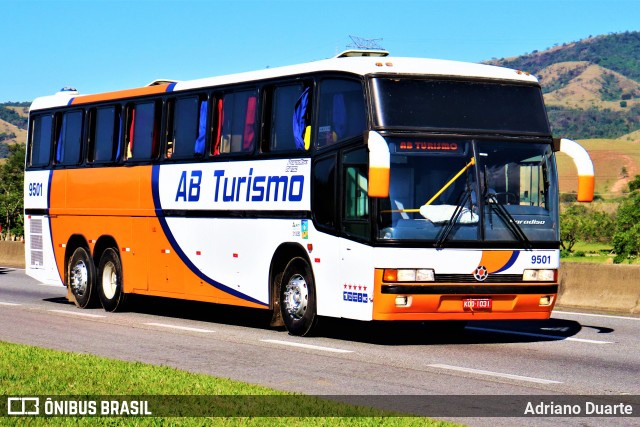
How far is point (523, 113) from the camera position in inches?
604

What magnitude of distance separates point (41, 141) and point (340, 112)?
9553 mm

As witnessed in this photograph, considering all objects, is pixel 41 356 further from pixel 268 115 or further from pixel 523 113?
pixel 523 113

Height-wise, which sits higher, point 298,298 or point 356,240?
point 356,240

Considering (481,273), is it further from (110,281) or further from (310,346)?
(110,281)

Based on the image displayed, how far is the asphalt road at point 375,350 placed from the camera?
37.2 feet

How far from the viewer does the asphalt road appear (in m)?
11.3

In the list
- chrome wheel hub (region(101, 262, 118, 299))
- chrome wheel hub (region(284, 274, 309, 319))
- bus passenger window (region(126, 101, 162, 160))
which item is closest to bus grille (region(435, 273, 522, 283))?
chrome wheel hub (region(284, 274, 309, 319))

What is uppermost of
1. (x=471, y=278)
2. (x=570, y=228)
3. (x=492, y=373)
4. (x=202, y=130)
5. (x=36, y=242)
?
(x=570, y=228)

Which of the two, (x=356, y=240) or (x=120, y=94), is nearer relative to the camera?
(x=356, y=240)

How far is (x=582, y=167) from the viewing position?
1523cm

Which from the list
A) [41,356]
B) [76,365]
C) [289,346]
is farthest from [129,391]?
[289,346]

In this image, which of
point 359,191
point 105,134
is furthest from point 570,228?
point 359,191

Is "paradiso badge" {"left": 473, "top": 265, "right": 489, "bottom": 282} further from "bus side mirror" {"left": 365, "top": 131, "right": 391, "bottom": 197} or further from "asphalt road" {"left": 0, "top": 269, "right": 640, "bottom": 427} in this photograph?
"bus side mirror" {"left": 365, "top": 131, "right": 391, "bottom": 197}

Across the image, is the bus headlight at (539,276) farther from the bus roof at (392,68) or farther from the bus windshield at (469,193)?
the bus roof at (392,68)
